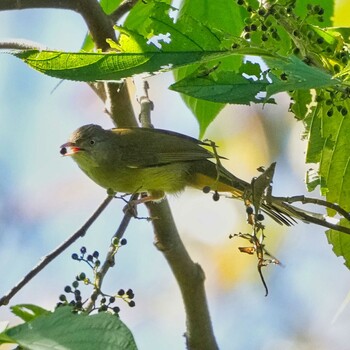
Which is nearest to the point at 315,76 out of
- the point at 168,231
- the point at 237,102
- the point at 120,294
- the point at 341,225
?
the point at 237,102

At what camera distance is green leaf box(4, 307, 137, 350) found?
3.68ft

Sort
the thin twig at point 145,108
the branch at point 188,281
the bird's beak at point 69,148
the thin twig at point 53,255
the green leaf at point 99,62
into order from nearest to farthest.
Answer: the green leaf at point 99,62, the thin twig at point 53,255, the branch at point 188,281, the thin twig at point 145,108, the bird's beak at point 69,148

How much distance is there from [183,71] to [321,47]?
0.84 meters

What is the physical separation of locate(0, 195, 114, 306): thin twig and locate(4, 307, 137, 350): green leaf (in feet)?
4.00

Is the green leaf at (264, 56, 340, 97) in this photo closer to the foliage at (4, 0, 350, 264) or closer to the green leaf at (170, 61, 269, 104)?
→ the foliage at (4, 0, 350, 264)

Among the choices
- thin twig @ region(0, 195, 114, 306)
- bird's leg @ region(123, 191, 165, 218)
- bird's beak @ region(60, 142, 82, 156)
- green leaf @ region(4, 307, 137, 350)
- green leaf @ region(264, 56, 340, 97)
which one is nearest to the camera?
green leaf @ region(4, 307, 137, 350)

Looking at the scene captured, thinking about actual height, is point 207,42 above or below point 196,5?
below

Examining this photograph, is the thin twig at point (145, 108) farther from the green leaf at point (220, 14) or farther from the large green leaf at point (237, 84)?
the large green leaf at point (237, 84)

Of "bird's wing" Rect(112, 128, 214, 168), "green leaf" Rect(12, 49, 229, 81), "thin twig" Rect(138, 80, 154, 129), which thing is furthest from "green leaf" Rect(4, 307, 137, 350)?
"bird's wing" Rect(112, 128, 214, 168)

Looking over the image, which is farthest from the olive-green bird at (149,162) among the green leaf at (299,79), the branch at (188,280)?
the green leaf at (299,79)

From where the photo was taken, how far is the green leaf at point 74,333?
1.12 metres

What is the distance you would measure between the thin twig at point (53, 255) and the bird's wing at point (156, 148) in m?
0.73

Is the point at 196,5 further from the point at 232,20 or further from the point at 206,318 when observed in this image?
the point at 206,318

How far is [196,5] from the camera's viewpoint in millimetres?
2607
